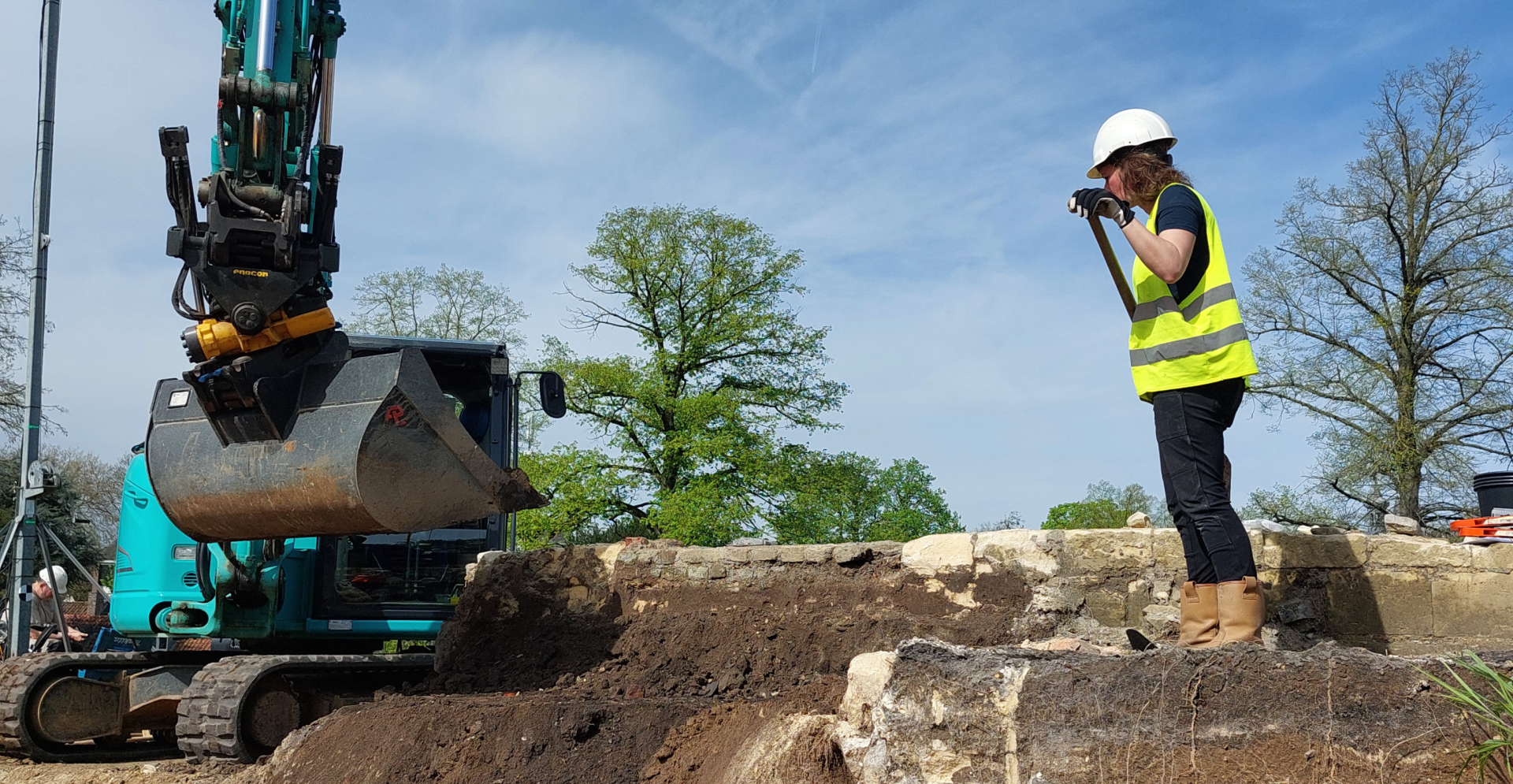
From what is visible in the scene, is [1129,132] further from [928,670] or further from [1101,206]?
[928,670]

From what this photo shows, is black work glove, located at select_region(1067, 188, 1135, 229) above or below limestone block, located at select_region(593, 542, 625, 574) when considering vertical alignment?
above

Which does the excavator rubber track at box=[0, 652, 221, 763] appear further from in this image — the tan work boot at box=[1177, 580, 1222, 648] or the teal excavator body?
the tan work boot at box=[1177, 580, 1222, 648]

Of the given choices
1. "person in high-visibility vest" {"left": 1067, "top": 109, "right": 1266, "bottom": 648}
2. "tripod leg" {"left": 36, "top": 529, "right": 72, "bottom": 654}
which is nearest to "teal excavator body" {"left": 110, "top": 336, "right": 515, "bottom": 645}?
"tripod leg" {"left": 36, "top": 529, "right": 72, "bottom": 654}

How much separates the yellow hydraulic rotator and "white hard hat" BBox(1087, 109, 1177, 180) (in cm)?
414

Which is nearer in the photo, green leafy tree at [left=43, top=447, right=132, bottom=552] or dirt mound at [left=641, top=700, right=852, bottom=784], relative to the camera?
dirt mound at [left=641, top=700, right=852, bottom=784]

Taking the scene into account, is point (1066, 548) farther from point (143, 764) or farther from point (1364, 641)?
point (143, 764)

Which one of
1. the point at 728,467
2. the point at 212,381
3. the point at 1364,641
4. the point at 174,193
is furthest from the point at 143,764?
the point at 728,467

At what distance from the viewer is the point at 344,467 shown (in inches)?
215

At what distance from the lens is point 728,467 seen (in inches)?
861

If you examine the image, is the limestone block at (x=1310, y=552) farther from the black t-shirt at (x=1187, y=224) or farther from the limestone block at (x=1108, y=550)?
the black t-shirt at (x=1187, y=224)

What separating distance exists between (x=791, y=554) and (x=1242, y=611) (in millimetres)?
3056

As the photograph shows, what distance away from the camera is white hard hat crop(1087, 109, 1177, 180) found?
13.2 ft

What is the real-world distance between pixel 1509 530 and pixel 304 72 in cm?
688

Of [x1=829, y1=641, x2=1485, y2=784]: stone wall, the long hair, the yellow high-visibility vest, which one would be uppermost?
the long hair
